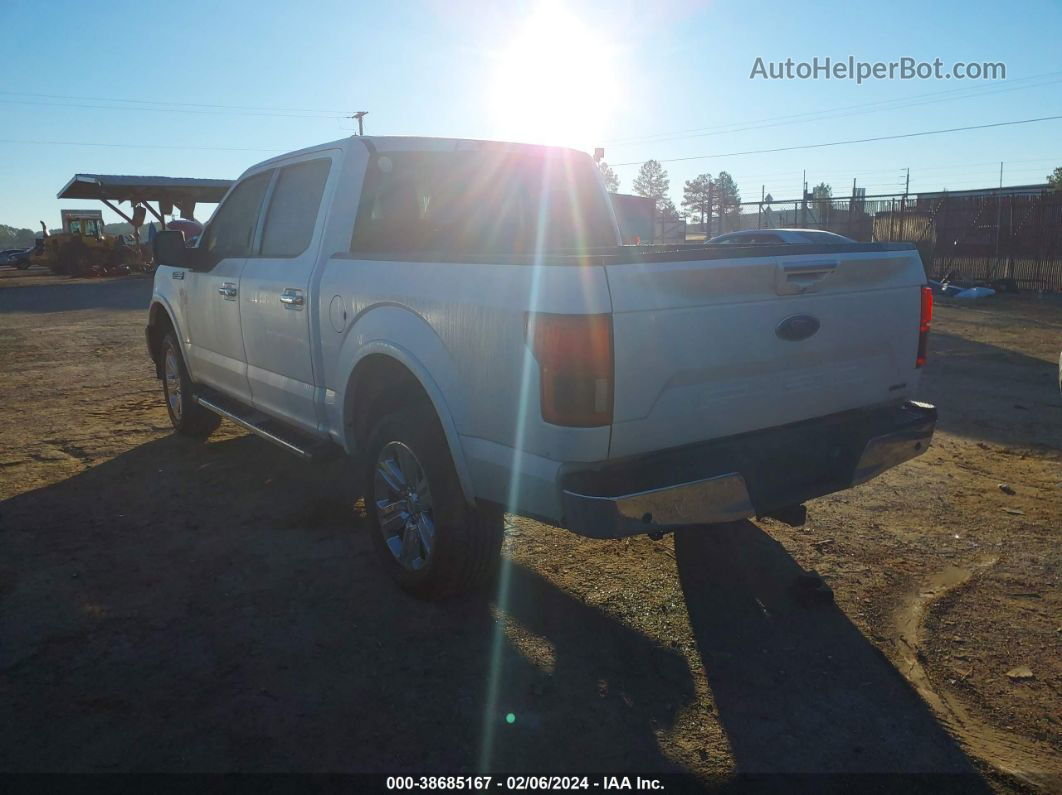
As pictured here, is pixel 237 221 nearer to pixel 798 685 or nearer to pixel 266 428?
pixel 266 428

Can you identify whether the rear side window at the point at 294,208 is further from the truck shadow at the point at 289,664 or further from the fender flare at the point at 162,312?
the fender flare at the point at 162,312

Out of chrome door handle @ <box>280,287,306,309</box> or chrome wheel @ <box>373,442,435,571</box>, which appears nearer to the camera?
chrome wheel @ <box>373,442,435,571</box>

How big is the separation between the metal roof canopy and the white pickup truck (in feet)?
111

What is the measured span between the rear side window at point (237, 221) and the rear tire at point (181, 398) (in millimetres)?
1081

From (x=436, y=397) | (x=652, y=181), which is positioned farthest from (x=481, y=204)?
(x=652, y=181)

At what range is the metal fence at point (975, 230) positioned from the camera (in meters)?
18.3

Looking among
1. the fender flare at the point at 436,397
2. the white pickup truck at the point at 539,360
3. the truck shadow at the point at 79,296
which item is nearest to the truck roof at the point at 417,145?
the white pickup truck at the point at 539,360

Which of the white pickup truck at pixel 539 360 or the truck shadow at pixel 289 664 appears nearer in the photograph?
the truck shadow at pixel 289 664

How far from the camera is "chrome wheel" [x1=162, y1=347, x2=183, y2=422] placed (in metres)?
6.69

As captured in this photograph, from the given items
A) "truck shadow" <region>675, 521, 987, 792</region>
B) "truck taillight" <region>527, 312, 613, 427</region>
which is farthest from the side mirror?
"truck shadow" <region>675, 521, 987, 792</region>

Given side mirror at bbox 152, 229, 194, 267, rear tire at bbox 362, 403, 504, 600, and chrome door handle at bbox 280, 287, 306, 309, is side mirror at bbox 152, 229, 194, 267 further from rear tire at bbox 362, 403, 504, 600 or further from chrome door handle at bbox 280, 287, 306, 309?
rear tire at bbox 362, 403, 504, 600

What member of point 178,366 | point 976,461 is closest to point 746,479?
point 976,461

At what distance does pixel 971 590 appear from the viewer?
12.2ft

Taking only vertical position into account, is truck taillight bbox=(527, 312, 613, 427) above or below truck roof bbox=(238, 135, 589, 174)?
below
